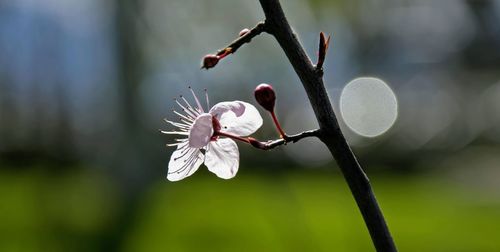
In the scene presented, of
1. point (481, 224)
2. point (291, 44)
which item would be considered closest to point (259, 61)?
point (481, 224)

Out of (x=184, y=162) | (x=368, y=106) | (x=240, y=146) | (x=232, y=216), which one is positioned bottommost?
(x=184, y=162)

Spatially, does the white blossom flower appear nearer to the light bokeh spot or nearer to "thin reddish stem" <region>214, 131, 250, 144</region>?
"thin reddish stem" <region>214, 131, 250, 144</region>

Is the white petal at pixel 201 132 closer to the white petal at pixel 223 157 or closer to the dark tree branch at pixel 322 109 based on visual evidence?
the white petal at pixel 223 157

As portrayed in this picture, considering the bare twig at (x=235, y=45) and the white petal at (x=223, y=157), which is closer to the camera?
the bare twig at (x=235, y=45)

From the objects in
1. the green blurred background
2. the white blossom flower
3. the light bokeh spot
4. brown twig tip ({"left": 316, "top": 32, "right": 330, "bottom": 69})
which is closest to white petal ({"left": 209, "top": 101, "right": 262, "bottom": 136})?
the white blossom flower

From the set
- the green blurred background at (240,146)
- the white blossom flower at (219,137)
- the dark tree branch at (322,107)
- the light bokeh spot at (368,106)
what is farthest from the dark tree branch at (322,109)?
the light bokeh spot at (368,106)

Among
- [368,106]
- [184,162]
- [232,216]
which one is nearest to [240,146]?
[232,216]

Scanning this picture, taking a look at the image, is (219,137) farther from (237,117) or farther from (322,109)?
(322,109)
